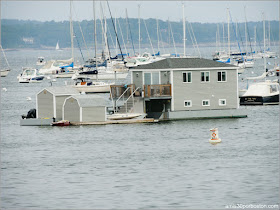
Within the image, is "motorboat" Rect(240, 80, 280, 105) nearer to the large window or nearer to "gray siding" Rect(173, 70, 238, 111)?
"gray siding" Rect(173, 70, 238, 111)

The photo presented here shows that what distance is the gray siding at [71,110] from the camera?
55188mm

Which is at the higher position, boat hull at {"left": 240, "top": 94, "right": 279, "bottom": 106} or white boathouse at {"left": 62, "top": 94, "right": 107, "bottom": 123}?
white boathouse at {"left": 62, "top": 94, "right": 107, "bottom": 123}

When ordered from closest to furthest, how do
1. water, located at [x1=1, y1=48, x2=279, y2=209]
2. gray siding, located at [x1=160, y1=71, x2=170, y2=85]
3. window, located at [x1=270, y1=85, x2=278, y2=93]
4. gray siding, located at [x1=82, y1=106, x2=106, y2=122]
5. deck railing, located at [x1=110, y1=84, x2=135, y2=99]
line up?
water, located at [x1=1, y1=48, x2=279, y2=209], gray siding, located at [x1=82, y1=106, x2=106, y2=122], gray siding, located at [x1=160, y1=71, x2=170, y2=85], deck railing, located at [x1=110, y1=84, x2=135, y2=99], window, located at [x1=270, y1=85, x2=278, y2=93]

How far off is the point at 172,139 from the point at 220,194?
55.1 feet

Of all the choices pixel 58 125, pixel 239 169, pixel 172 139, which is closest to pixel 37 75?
pixel 58 125

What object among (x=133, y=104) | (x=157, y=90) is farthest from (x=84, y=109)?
(x=157, y=90)

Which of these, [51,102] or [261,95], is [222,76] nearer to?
[261,95]

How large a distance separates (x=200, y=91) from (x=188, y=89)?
0.94 metres

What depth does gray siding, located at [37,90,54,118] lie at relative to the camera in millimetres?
56719

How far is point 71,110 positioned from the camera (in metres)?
55.7

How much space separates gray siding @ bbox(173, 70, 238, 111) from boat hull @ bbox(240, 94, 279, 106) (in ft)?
40.0

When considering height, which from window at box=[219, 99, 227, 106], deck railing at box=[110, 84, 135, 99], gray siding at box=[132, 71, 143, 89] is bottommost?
window at box=[219, 99, 227, 106]

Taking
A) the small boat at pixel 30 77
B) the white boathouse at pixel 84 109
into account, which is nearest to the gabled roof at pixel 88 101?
the white boathouse at pixel 84 109

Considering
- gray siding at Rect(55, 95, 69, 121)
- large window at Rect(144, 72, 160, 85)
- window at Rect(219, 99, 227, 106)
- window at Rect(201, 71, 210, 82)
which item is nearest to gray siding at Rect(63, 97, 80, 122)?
gray siding at Rect(55, 95, 69, 121)
